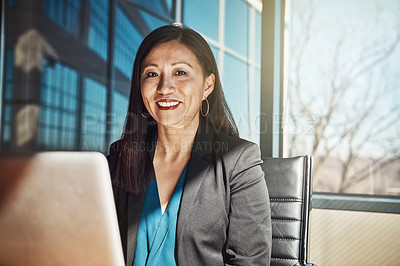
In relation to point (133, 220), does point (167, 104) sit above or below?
above

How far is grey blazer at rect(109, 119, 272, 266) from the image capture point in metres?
1.25

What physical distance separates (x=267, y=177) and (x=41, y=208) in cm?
110

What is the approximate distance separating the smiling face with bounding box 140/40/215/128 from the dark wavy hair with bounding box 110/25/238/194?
3cm

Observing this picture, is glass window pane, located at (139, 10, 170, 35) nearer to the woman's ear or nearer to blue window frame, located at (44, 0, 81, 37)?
blue window frame, located at (44, 0, 81, 37)

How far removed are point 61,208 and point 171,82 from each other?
1083 mm

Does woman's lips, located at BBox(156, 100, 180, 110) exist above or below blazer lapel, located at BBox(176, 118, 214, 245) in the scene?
above

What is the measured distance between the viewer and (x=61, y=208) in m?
0.54

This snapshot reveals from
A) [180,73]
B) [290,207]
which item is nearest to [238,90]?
[180,73]

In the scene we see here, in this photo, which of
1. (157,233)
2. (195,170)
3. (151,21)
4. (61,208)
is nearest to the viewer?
(61,208)

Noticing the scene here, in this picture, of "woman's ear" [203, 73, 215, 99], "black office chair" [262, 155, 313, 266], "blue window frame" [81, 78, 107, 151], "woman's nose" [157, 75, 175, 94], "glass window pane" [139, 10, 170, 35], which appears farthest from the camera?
"glass window pane" [139, 10, 170, 35]

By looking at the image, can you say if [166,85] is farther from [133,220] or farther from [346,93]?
[346,93]

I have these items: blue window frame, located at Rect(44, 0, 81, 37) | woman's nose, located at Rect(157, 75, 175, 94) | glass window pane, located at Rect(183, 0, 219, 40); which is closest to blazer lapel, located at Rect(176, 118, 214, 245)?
woman's nose, located at Rect(157, 75, 175, 94)

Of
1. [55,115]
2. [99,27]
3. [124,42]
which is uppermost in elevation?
[99,27]

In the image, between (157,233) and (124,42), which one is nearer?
(157,233)
